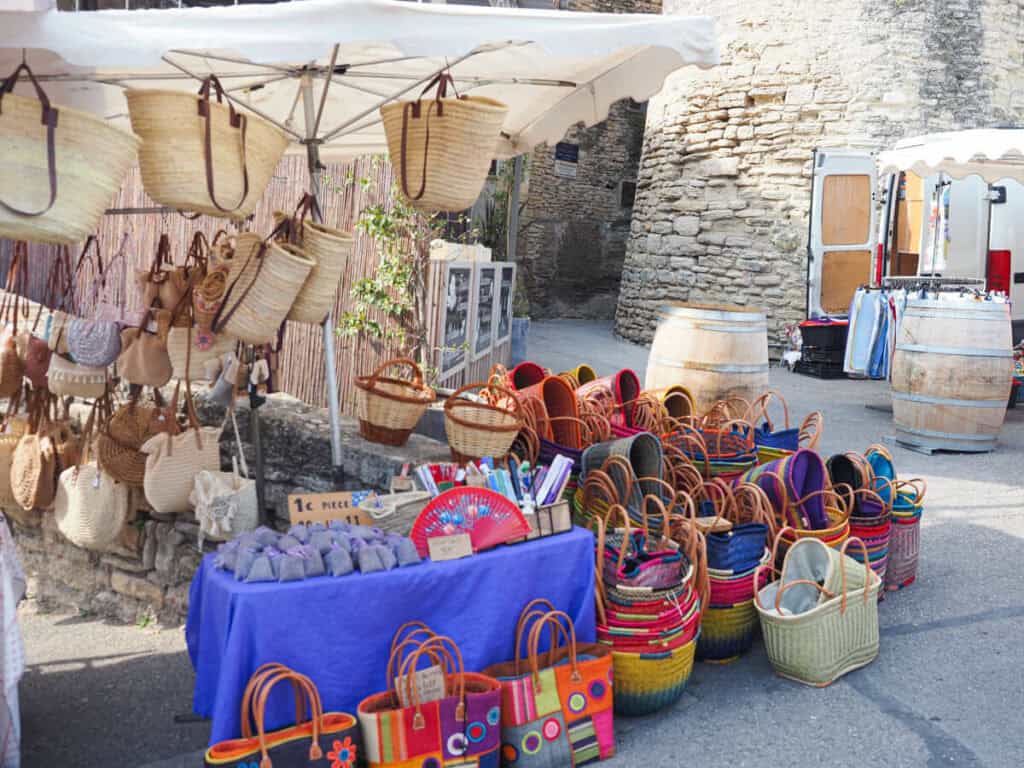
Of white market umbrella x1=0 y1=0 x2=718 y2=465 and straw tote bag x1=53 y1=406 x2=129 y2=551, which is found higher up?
white market umbrella x1=0 y1=0 x2=718 y2=465

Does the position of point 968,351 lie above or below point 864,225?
below

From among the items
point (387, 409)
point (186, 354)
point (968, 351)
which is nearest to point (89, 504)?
point (186, 354)

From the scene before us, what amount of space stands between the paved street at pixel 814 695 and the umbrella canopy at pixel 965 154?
3168mm

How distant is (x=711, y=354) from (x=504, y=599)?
9.45 ft

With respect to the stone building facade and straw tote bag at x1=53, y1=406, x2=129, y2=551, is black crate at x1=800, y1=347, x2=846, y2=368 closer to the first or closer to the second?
the stone building facade

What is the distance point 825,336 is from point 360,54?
8.31 meters

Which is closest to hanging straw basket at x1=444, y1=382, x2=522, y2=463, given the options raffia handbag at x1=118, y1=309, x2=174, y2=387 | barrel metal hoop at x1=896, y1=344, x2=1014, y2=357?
raffia handbag at x1=118, y1=309, x2=174, y2=387

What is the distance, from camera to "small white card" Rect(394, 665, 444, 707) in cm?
244

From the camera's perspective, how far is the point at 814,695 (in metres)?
3.10

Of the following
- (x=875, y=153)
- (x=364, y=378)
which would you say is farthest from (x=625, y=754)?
(x=875, y=153)

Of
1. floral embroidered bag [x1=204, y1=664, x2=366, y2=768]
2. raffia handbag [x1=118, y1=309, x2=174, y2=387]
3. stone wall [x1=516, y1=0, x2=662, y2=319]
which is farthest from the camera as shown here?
stone wall [x1=516, y1=0, x2=662, y2=319]

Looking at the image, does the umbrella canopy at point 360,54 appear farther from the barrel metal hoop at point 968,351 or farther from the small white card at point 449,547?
the barrel metal hoop at point 968,351

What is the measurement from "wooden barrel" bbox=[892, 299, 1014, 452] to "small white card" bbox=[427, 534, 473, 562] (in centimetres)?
478

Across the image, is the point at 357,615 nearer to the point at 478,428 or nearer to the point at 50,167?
the point at 478,428
